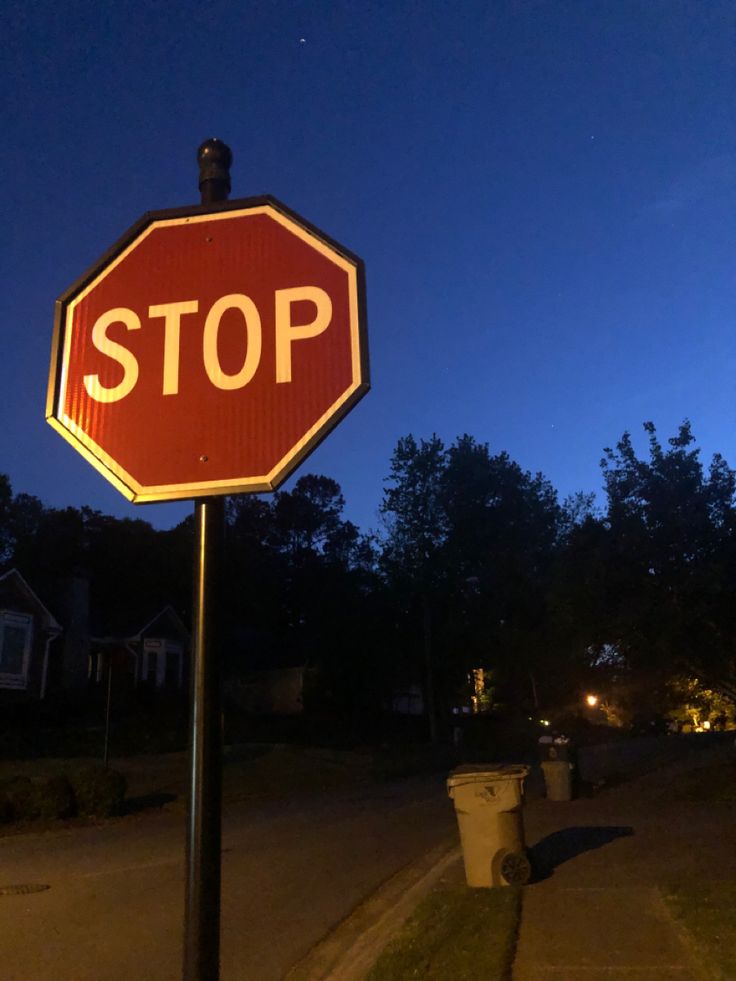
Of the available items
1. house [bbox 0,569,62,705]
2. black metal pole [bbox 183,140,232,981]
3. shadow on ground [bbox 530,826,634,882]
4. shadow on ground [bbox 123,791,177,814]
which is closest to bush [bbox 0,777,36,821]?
shadow on ground [bbox 123,791,177,814]

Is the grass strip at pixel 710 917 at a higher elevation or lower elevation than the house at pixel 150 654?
lower

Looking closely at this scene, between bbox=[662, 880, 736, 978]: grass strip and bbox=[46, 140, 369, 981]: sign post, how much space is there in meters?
5.56

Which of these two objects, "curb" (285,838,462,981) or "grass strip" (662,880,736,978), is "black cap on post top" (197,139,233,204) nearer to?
"grass strip" (662,880,736,978)

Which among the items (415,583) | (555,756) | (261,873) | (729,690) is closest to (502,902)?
(261,873)

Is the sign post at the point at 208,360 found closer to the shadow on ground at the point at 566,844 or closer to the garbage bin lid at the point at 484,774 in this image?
the garbage bin lid at the point at 484,774

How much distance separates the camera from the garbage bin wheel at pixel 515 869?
31.4ft

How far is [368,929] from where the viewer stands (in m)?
8.56

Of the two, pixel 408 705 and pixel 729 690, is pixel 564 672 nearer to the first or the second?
pixel 408 705

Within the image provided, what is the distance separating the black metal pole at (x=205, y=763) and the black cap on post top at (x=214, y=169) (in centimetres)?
83

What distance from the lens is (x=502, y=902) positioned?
28.3 feet

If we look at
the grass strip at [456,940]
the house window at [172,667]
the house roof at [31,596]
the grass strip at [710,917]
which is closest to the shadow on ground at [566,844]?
the grass strip at [456,940]

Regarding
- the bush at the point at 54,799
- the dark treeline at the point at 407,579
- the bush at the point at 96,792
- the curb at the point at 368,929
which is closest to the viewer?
the curb at the point at 368,929

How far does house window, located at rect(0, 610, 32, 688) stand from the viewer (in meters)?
35.2

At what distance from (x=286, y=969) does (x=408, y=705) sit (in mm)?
50614
